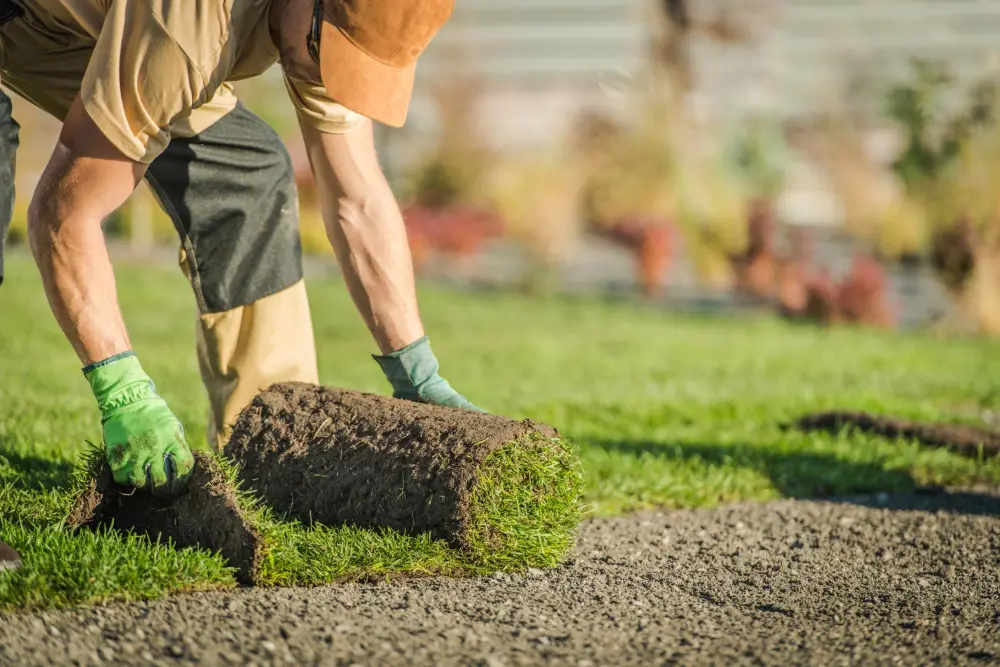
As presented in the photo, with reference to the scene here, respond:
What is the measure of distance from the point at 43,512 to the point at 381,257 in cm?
133

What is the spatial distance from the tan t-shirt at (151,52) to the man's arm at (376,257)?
0.18 metres

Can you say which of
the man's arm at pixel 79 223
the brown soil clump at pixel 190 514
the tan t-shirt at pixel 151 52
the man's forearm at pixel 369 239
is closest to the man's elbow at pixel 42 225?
the man's arm at pixel 79 223

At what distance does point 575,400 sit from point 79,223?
3.97 meters

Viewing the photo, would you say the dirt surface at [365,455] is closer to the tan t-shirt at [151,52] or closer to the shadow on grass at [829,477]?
the tan t-shirt at [151,52]

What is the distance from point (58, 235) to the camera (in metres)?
3.31

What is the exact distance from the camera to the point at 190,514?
338cm

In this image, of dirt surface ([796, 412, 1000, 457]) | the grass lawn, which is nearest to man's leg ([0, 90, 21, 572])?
the grass lawn

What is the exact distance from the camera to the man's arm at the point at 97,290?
130 inches

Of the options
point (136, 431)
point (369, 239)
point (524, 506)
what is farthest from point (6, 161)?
point (524, 506)

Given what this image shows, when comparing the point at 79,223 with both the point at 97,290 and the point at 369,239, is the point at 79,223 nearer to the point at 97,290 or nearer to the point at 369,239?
the point at 97,290

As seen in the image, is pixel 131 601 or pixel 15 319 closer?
pixel 131 601

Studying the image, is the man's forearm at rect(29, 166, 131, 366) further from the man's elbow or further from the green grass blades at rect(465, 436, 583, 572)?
the green grass blades at rect(465, 436, 583, 572)

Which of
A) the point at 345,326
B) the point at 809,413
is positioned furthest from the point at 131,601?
the point at 345,326

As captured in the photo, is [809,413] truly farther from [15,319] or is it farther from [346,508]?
[15,319]
